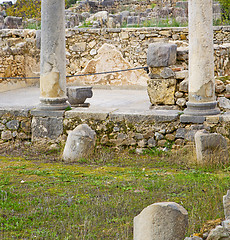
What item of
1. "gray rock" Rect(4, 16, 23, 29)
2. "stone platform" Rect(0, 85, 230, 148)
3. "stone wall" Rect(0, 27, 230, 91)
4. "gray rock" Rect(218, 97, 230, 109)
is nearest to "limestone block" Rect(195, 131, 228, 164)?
"stone platform" Rect(0, 85, 230, 148)

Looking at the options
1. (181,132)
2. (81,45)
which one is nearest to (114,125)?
(181,132)

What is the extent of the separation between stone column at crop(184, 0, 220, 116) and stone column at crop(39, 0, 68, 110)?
7.59 ft

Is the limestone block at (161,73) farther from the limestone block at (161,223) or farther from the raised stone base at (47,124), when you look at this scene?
the limestone block at (161,223)

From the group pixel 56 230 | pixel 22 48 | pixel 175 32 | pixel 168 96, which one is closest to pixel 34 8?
pixel 22 48

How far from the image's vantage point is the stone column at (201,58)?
→ 24.0ft

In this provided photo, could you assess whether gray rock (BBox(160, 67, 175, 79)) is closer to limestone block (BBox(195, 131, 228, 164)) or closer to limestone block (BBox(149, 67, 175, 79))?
limestone block (BBox(149, 67, 175, 79))

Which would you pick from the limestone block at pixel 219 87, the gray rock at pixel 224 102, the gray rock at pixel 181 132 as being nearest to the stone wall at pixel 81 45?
the limestone block at pixel 219 87

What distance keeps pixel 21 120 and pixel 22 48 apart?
6.56 m

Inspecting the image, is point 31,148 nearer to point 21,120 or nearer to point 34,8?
point 21,120

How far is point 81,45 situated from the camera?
46.9 feet

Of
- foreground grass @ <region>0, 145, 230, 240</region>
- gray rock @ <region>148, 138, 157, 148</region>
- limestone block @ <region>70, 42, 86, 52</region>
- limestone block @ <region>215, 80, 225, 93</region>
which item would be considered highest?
limestone block @ <region>70, 42, 86, 52</region>

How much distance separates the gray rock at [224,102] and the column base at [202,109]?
66 cm

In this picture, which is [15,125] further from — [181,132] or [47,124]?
[181,132]

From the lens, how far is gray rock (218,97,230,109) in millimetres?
8062
